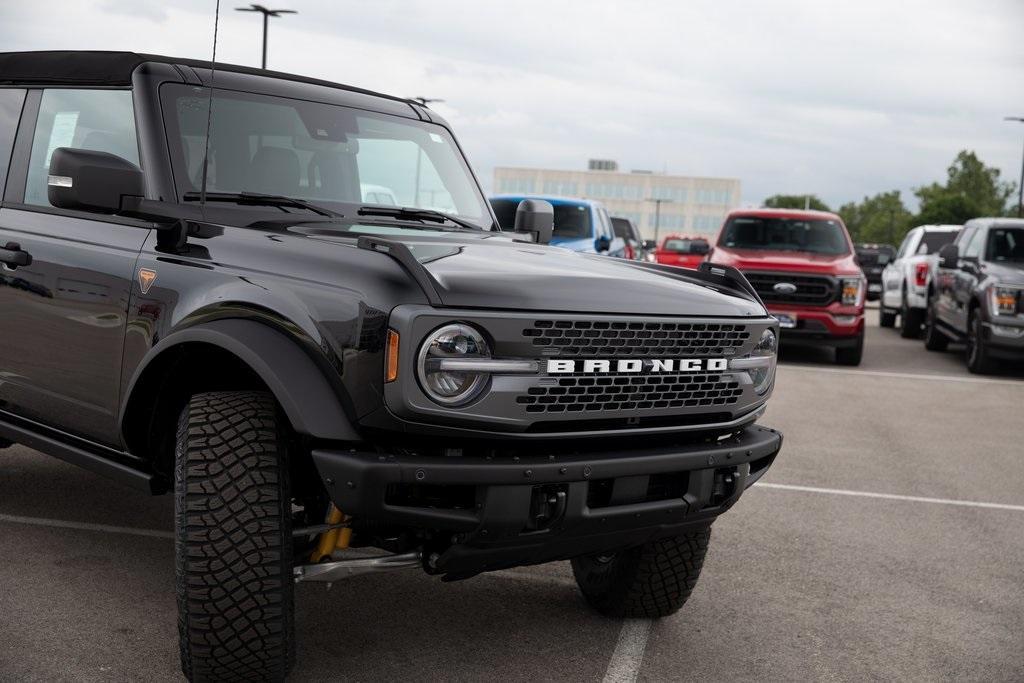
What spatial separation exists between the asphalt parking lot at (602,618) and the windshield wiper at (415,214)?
145 cm

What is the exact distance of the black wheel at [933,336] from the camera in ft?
53.5

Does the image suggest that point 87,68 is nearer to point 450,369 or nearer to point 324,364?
point 324,364

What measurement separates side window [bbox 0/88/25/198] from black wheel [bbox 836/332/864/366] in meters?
11.1

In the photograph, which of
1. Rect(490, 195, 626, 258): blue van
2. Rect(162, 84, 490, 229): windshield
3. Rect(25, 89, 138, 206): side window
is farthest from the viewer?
Rect(490, 195, 626, 258): blue van

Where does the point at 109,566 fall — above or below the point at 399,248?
below

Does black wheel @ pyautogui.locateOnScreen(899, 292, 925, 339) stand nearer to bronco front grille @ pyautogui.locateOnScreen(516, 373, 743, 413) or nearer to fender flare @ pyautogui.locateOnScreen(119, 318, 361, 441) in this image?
bronco front grille @ pyautogui.locateOnScreen(516, 373, 743, 413)

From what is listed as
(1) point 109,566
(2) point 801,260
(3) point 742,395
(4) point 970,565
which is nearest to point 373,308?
(3) point 742,395

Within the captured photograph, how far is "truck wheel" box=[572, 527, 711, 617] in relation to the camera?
4301mm

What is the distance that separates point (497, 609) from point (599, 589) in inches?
15.6

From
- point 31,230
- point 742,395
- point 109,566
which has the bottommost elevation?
point 109,566

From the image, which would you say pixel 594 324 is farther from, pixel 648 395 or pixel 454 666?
Result: pixel 454 666

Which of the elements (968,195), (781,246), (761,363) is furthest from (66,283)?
Answer: (968,195)

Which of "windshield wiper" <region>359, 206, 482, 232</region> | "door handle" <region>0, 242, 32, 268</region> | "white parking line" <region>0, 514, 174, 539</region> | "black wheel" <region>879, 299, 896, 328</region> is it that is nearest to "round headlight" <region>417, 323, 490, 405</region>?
"windshield wiper" <region>359, 206, 482, 232</region>

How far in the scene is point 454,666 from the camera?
12.7 feet
